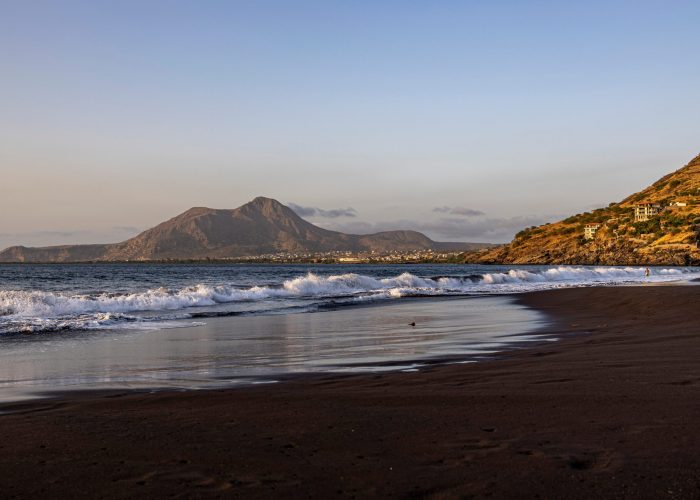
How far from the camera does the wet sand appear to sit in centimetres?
463

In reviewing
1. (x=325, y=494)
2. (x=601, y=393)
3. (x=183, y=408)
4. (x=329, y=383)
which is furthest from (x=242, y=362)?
(x=325, y=494)

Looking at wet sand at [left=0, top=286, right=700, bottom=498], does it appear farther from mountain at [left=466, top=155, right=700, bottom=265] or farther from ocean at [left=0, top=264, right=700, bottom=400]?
mountain at [left=466, top=155, right=700, bottom=265]

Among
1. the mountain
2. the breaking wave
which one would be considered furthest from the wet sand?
the mountain

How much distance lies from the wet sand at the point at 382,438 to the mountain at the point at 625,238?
412 ft

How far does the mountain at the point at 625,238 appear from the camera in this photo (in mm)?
126562

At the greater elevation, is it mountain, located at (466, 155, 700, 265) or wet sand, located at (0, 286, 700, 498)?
mountain, located at (466, 155, 700, 265)

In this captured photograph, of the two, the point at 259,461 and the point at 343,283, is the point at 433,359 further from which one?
the point at 343,283

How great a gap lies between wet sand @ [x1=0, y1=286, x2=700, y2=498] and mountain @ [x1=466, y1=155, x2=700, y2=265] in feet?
412

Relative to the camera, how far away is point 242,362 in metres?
11.8

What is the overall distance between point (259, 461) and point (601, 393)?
4510mm

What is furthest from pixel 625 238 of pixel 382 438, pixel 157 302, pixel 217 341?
A: pixel 382 438

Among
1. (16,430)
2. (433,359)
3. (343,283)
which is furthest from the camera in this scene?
(343,283)

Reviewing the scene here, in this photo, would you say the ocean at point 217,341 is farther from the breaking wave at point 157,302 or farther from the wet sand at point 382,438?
the wet sand at point 382,438

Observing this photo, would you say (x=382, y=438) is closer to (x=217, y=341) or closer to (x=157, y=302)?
(x=217, y=341)
